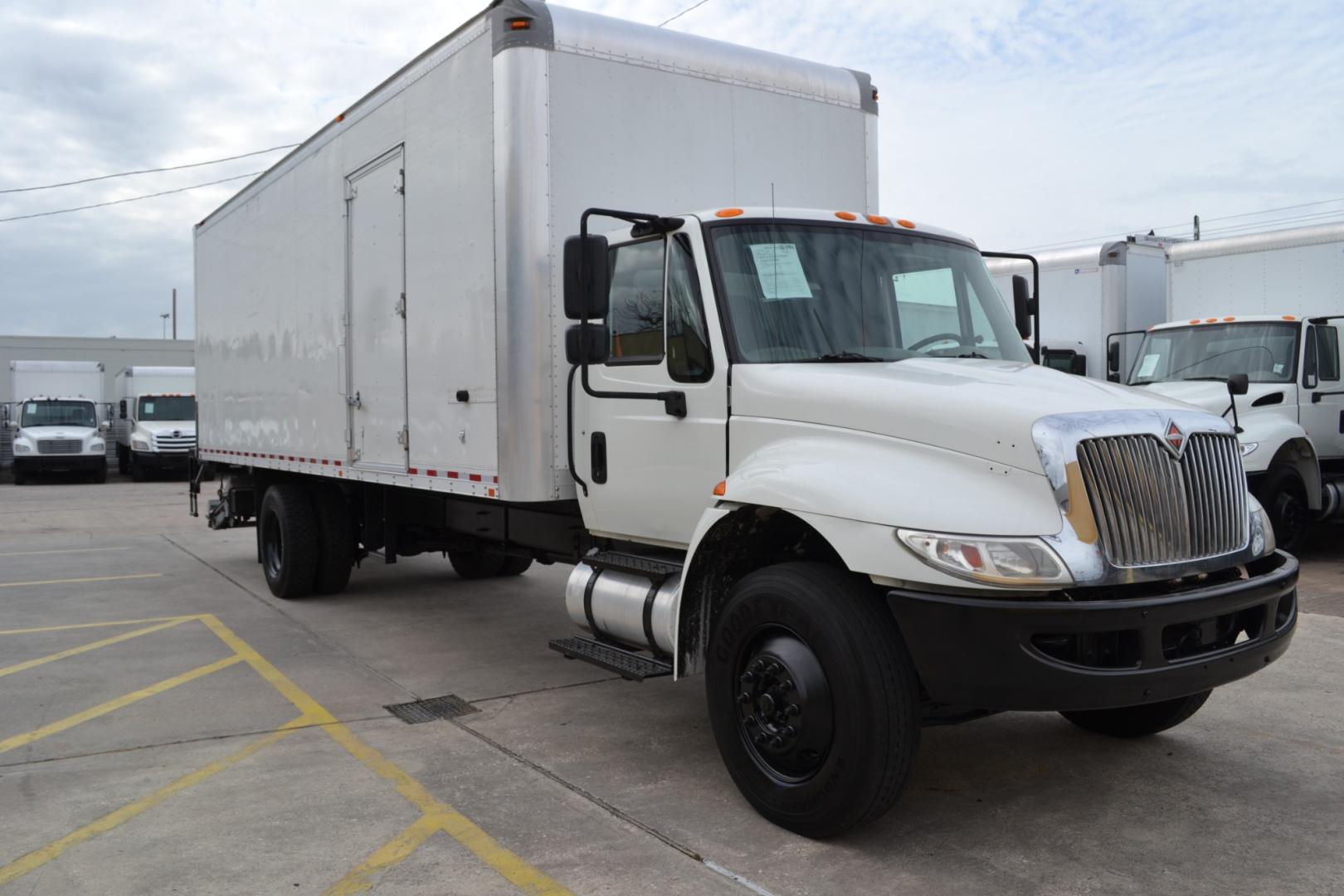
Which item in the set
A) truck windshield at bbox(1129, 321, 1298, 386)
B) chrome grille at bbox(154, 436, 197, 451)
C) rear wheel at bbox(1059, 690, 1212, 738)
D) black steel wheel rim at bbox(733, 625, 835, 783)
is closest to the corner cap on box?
black steel wheel rim at bbox(733, 625, 835, 783)

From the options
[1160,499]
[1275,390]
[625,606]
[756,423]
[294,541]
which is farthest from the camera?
[1275,390]

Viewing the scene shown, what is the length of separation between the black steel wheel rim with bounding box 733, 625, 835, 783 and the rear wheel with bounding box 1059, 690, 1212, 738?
67.8 inches

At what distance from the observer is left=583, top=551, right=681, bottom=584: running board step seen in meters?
5.22

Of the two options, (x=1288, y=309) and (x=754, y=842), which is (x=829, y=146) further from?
(x=1288, y=309)

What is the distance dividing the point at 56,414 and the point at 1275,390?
91.5ft

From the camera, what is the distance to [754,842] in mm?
4242

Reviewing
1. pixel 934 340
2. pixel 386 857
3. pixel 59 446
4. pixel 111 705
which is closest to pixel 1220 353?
pixel 934 340

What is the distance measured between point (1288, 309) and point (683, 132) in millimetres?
9132

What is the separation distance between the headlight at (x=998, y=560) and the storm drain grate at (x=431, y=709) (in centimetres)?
332

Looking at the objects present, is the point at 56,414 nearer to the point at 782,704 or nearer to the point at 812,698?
the point at 782,704

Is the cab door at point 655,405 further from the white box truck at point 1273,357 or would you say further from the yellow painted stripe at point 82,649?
the white box truck at point 1273,357

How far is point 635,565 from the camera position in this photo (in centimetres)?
544

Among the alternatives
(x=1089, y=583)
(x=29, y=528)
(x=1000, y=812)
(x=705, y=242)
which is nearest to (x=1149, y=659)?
(x=1089, y=583)

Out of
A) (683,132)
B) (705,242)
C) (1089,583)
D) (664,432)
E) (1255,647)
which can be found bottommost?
(1255,647)
